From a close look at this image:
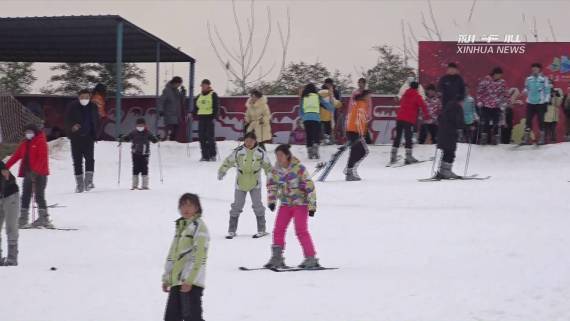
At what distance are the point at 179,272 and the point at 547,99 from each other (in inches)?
709

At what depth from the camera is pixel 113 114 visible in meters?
31.1

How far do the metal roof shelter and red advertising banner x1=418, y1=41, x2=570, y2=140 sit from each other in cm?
701

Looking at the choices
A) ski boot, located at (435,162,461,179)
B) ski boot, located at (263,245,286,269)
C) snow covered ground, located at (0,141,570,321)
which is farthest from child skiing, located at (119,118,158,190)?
→ ski boot, located at (263,245,286,269)

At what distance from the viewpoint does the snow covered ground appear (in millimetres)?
10039

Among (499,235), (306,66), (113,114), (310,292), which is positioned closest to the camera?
(310,292)

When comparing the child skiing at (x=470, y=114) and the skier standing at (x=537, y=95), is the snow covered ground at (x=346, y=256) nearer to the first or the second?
the skier standing at (x=537, y=95)

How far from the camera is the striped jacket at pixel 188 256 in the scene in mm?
8328

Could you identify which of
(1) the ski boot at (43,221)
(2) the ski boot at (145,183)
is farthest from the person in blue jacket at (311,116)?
(1) the ski boot at (43,221)

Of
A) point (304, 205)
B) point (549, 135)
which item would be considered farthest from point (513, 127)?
point (304, 205)

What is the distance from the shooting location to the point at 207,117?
2569 centimetres

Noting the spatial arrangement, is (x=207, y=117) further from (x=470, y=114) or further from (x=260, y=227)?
(x=260, y=227)

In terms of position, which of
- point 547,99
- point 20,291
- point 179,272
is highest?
point 547,99

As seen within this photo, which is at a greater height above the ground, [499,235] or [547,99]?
[547,99]

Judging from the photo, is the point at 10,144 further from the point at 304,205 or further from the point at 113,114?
the point at 304,205
